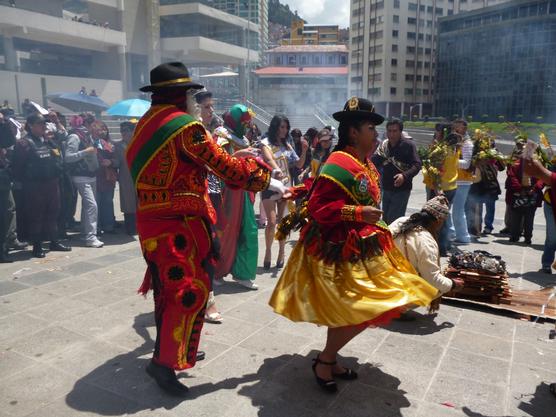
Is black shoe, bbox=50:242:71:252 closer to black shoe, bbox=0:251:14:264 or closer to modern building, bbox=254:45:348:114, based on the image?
black shoe, bbox=0:251:14:264

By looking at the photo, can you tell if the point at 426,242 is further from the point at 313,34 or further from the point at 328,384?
the point at 313,34

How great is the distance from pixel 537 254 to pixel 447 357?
14.6ft

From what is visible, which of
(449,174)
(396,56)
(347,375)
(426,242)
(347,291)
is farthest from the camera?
(396,56)

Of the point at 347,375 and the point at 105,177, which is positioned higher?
the point at 105,177

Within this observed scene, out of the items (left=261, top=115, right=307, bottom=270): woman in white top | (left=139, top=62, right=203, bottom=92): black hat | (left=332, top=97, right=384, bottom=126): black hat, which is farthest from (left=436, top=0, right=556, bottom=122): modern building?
(left=139, top=62, right=203, bottom=92): black hat

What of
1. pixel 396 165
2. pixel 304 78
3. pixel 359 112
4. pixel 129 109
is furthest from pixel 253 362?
pixel 304 78

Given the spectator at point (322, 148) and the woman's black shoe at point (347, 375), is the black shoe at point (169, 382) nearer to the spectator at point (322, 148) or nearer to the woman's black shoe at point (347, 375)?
the woman's black shoe at point (347, 375)

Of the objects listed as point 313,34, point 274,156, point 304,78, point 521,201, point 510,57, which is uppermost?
point 313,34

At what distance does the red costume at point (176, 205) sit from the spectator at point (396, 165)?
11.7 feet

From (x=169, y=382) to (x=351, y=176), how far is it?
5.68 feet

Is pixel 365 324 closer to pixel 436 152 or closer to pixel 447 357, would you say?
pixel 447 357

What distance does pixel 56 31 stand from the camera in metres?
24.7

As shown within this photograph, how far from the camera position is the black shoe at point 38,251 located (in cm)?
641

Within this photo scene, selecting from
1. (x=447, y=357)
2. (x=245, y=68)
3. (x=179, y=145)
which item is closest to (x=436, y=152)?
(x=447, y=357)
